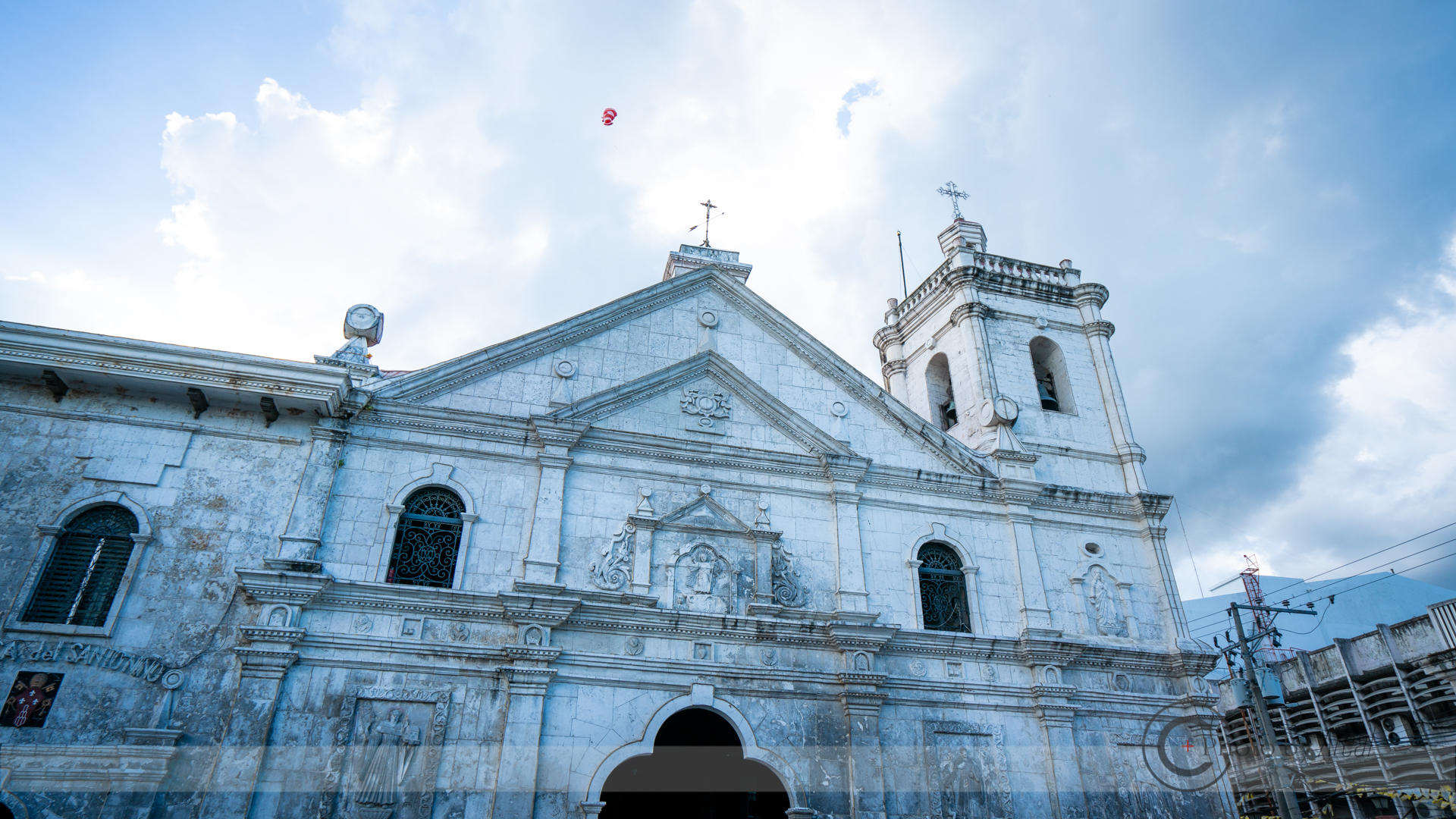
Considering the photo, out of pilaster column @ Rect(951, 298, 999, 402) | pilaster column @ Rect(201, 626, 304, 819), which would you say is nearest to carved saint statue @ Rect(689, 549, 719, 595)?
pilaster column @ Rect(201, 626, 304, 819)

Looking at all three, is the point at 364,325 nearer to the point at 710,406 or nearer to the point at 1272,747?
the point at 710,406

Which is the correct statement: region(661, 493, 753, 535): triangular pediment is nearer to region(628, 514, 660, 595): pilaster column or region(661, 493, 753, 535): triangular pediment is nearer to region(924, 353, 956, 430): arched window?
region(628, 514, 660, 595): pilaster column

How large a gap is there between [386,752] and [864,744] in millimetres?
7017

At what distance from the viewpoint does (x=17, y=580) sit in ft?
36.5

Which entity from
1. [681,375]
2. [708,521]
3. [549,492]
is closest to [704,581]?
[708,521]

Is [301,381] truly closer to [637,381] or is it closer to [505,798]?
[637,381]

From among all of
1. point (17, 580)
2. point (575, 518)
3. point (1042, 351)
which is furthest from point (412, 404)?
point (1042, 351)

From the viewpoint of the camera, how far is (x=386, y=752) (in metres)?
11.2

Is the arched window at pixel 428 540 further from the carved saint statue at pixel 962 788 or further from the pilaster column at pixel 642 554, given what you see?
the carved saint statue at pixel 962 788

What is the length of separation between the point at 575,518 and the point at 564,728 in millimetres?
3253

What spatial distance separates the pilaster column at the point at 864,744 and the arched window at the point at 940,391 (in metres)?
8.36

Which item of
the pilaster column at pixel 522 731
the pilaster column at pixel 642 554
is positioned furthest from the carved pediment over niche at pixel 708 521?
the pilaster column at pixel 522 731

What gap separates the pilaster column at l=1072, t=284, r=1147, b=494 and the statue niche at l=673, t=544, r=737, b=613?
9316mm

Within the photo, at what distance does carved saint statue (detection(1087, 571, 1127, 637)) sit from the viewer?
15.5 metres
